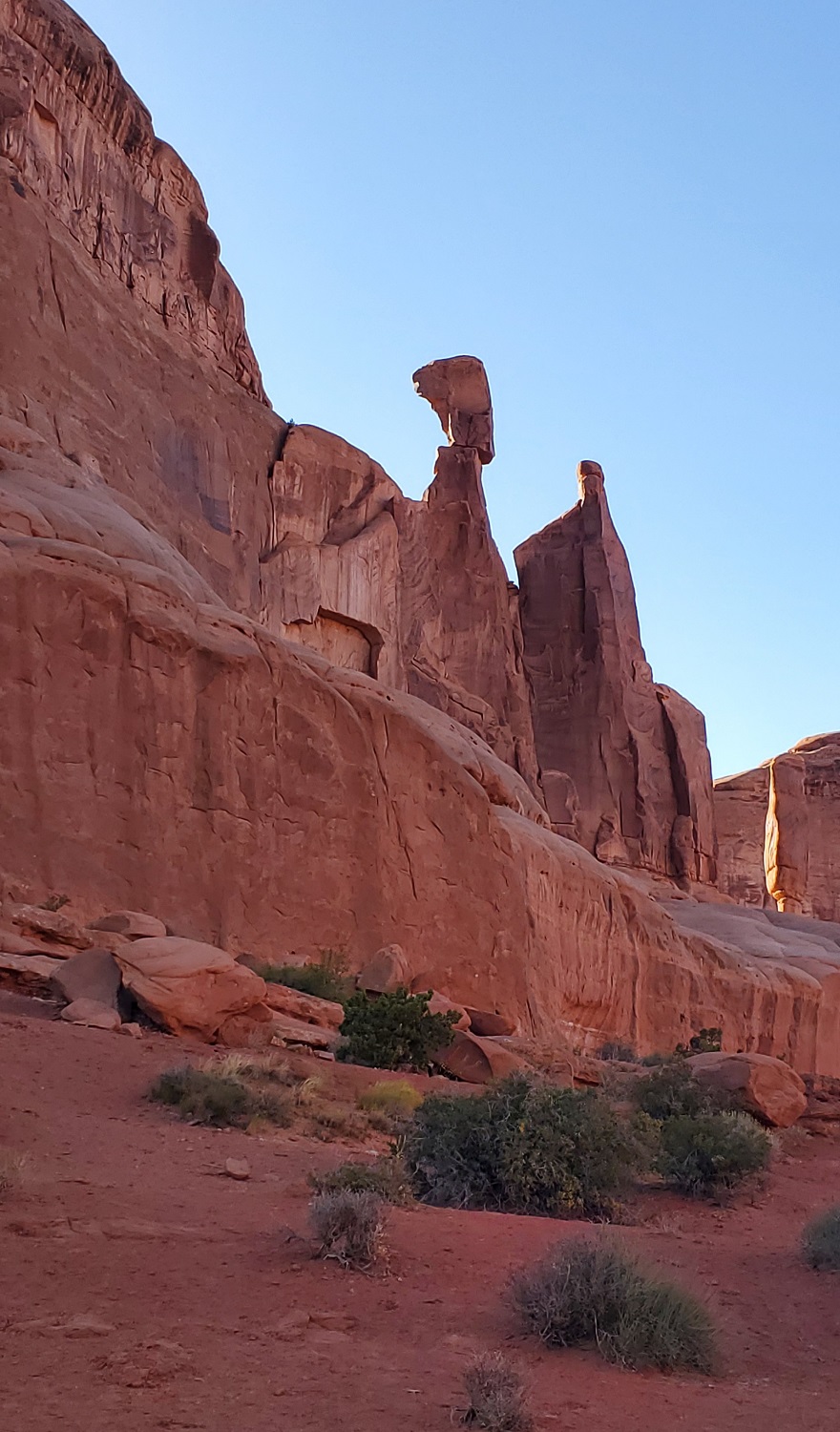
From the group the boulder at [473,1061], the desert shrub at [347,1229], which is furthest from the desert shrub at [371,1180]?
the boulder at [473,1061]

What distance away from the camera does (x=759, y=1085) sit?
14016mm

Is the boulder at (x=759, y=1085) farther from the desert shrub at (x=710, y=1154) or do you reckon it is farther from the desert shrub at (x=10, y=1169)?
the desert shrub at (x=10, y=1169)

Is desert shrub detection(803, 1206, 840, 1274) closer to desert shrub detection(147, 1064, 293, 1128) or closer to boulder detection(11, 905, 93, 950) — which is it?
desert shrub detection(147, 1064, 293, 1128)

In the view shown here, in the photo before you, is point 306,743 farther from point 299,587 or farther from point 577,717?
point 577,717

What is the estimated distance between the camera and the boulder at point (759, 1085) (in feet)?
45.7

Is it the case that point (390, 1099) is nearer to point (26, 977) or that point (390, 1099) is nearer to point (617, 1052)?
point (26, 977)

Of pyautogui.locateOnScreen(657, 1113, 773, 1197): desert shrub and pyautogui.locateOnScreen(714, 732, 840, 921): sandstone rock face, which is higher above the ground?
pyautogui.locateOnScreen(714, 732, 840, 921): sandstone rock face

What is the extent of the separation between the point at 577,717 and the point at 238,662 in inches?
1642

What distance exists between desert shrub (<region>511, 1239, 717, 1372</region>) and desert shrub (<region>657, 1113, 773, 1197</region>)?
5.14 m

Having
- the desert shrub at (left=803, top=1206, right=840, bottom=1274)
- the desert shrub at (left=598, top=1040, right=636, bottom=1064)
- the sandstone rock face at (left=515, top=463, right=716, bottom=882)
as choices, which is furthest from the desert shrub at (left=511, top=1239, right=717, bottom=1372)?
the sandstone rock face at (left=515, top=463, right=716, bottom=882)

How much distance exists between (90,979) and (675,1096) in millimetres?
6102

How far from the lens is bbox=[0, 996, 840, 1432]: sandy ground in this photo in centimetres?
474

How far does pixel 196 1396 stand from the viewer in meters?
4.68

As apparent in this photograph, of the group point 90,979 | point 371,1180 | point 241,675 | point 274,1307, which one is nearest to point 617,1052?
point 241,675
